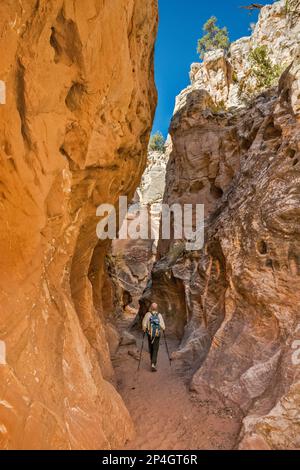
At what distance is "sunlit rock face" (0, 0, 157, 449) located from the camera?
3.64 meters

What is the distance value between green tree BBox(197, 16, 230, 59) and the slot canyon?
19.3m

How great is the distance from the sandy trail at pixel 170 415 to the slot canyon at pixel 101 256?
33 mm

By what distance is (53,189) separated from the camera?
15.6ft

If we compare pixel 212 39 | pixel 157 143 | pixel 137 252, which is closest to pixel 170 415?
pixel 137 252

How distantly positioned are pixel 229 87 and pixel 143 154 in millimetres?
16109

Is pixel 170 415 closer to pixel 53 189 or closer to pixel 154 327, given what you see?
pixel 154 327

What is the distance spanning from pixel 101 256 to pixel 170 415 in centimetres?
574

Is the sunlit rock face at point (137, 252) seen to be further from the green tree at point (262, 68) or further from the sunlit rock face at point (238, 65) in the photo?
the green tree at point (262, 68)

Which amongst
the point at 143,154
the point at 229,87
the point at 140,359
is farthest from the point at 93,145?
the point at 229,87

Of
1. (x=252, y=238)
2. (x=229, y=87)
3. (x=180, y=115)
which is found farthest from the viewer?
(x=229, y=87)

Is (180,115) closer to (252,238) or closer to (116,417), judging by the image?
(252,238)
